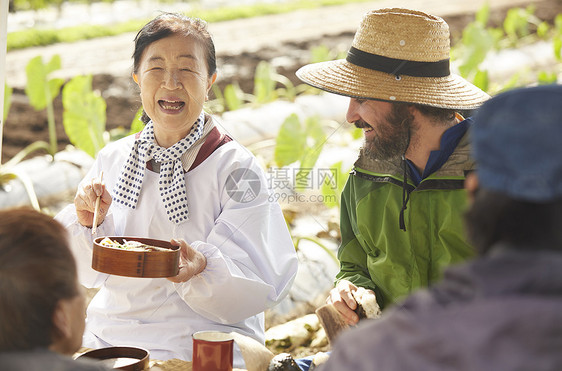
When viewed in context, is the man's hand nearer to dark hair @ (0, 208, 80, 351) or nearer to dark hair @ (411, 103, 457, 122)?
dark hair @ (411, 103, 457, 122)

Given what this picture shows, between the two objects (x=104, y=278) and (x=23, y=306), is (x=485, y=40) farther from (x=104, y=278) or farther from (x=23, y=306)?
(x=23, y=306)

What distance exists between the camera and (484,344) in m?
0.80

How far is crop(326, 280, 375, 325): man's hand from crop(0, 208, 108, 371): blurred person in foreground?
2.67 ft

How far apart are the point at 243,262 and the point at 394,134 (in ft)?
1.66

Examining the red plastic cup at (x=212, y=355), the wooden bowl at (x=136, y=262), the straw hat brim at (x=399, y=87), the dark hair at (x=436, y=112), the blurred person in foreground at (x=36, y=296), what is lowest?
the red plastic cup at (x=212, y=355)

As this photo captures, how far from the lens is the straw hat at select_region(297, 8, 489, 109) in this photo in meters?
1.90

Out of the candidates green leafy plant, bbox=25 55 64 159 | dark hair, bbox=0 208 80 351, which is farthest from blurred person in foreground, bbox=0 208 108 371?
green leafy plant, bbox=25 55 64 159

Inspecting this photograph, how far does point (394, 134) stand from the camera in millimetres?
1925

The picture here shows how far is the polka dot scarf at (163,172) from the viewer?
6.44 ft

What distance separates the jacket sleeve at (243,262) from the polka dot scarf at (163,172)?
0.11 meters

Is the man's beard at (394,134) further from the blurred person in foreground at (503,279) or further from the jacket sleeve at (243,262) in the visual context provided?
the blurred person in foreground at (503,279)

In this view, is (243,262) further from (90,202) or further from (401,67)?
(401,67)

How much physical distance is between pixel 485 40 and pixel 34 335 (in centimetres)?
431

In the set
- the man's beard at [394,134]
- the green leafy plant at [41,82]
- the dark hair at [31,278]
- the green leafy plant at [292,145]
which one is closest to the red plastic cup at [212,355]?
the dark hair at [31,278]
